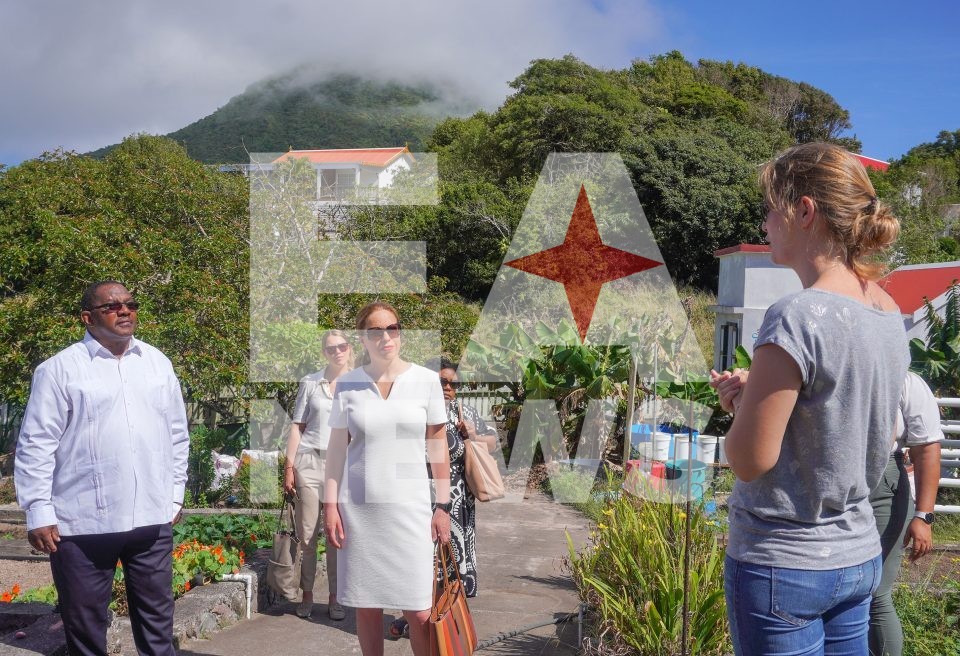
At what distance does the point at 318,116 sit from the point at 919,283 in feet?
231

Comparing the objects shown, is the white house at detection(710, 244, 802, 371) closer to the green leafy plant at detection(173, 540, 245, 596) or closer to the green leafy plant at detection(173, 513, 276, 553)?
the green leafy plant at detection(173, 513, 276, 553)

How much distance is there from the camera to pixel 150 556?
3.17 metres

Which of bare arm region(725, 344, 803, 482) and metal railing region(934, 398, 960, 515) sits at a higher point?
bare arm region(725, 344, 803, 482)

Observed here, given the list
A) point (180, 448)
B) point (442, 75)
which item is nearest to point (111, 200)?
point (180, 448)

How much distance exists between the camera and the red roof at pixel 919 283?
10.8 m

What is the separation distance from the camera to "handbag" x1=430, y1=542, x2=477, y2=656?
318cm

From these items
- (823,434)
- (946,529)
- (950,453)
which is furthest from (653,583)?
(950,453)

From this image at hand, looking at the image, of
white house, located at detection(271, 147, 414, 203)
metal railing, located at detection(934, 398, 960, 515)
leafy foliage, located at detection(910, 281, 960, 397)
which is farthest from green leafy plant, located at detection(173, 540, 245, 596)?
white house, located at detection(271, 147, 414, 203)

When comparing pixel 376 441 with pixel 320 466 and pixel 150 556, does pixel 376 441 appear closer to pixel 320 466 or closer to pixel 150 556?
pixel 150 556

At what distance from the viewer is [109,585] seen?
314 centimetres

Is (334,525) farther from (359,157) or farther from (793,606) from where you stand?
(359,157)

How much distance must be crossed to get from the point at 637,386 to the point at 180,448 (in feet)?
20.0

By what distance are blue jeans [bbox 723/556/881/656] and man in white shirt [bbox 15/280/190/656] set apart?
7.66 feet

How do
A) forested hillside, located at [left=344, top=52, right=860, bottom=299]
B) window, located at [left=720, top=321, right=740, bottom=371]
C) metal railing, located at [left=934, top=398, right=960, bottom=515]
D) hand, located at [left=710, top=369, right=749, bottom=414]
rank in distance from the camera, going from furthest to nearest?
forested hillside, located at [left=344, top=52, right=860, bottom=299] → window, located at [left=720, top=321, right=740, bottom=371] → metal railing, located at [left=934, top=398, right=960, bottom=515] → hand, located at [left=710, top=369, right=749, bottom=414]
